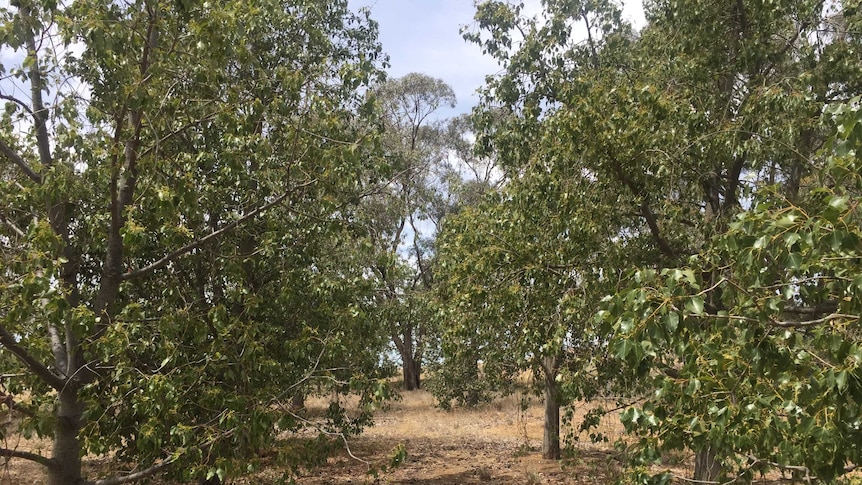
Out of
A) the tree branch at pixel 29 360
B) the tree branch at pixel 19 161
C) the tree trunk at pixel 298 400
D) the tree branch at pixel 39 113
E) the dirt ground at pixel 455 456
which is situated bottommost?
the dirt ground at pixel 455 456

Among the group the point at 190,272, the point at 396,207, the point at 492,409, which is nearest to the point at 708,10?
the point at 190,272

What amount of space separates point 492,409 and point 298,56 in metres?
16.6

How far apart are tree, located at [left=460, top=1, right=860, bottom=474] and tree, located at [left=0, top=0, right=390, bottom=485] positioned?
2973 millimetres

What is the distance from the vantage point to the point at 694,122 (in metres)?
7.07

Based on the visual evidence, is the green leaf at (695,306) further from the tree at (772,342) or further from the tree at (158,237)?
the tree at (158,237)

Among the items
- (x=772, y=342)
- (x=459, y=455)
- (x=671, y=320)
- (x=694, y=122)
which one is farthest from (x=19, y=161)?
(x=459, y=455)

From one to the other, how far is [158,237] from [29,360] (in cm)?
218

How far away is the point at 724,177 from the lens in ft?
26.9

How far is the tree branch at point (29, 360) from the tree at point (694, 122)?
5.26m

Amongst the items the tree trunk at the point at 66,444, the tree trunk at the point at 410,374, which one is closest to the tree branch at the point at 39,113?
the tree trunk at the point at 66,444

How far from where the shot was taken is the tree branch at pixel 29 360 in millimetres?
4238

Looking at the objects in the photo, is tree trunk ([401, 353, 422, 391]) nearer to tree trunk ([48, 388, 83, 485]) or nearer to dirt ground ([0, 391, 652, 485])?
dirt ground ([0, 391, 652, 485])

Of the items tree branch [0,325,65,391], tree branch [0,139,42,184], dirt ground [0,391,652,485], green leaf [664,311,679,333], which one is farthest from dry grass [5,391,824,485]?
green leaf [664,311,679,333]

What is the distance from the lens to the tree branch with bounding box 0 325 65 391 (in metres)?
4.24
